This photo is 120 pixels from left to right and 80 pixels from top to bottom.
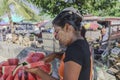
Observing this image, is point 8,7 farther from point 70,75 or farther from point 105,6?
point 70,75

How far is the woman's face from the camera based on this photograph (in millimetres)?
2080

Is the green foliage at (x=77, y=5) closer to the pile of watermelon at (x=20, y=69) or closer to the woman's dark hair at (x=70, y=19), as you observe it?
the pile of watermelon at (x=20, y=69)

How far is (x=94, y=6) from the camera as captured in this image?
17.2 meters

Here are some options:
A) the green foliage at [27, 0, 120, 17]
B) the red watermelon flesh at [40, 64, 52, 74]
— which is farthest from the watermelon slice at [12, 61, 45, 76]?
the green foliage at [27, 0, 120, 17]

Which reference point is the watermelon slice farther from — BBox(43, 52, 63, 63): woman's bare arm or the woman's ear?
the woman's ear

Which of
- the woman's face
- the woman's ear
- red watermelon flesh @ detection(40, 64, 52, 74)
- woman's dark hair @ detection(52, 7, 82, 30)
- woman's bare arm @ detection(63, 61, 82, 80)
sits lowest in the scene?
red watermelon flesh @ detection(40, 64, 52, 74)

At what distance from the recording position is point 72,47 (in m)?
2.05

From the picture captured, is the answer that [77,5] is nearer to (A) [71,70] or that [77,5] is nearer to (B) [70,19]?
(B) [70,19]

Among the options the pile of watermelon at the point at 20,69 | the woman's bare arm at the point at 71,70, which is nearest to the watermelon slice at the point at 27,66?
the pile of watermelon at the point at 20,69

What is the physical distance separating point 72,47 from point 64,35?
10cm

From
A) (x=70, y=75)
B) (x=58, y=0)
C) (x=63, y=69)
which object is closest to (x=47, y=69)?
(x=63, y=69)

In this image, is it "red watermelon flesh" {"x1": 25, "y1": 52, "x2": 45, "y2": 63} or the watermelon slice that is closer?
the watermelon slice

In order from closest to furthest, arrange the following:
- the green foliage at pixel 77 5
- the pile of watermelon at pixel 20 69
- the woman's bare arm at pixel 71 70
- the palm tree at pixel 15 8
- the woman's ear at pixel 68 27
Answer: the woman's bare arm at pixel 71 70 < the woman's ear at pixel 68 27 < the pile of watermelon at pixel 20 69 < the green foliage at pixel 77 5 < the palm tree at pixel 15 8

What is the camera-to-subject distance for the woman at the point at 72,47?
1.97 m
